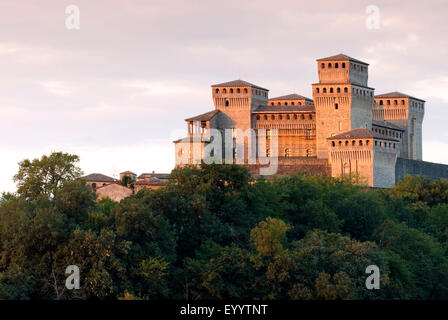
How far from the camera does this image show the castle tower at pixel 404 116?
8844cm

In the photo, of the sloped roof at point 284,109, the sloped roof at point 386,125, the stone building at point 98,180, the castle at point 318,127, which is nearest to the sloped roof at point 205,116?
the castle at point 318,127

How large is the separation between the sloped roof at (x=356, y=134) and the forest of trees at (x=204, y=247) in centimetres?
2172

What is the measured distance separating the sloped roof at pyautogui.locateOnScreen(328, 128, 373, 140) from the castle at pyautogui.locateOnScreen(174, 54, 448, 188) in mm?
70

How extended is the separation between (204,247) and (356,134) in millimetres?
33777

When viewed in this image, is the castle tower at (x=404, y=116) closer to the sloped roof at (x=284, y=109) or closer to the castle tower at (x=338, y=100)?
the castle tower at (x=338, y=100)

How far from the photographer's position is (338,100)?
78812mm

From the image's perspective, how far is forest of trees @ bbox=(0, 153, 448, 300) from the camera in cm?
3816

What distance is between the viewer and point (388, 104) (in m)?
89.1

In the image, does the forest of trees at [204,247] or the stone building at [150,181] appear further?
the stone building at [150,181]

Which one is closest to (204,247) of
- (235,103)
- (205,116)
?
(205,116)

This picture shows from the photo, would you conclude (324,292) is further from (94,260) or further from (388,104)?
(388,104)

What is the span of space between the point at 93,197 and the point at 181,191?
4851 millimetres

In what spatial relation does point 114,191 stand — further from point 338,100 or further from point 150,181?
point 338,100

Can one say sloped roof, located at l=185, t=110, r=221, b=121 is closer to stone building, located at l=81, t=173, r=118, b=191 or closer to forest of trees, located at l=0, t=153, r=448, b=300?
stone building, located at l=81, t=173, r=118, b=191
